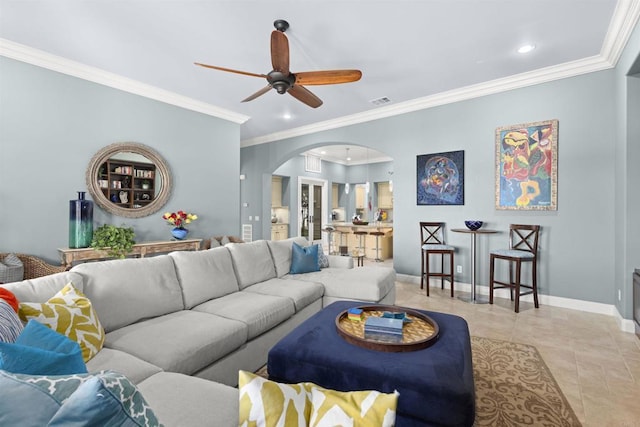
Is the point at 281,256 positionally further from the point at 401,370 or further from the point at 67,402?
the point at 67,402

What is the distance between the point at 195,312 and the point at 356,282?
1604 mm

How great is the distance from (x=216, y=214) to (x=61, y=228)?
209cm

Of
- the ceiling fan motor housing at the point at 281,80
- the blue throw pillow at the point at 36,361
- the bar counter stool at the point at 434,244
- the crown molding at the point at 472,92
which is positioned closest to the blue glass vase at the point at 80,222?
the ceiling fan motor housing at the point at 281,80

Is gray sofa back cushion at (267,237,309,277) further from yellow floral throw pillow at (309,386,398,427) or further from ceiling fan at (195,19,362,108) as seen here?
yellow floral throw pillow at (309,386,398,427)

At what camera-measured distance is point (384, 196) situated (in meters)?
10.4

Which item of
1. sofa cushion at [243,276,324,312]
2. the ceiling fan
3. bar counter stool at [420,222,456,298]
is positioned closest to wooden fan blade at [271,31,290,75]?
the ceiling fan

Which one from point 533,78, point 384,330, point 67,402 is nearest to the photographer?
point 67,402

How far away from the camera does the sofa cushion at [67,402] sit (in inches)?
21.5

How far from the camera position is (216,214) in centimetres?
534

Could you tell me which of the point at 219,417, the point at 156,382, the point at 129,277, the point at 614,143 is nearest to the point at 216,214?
the point at 129,277

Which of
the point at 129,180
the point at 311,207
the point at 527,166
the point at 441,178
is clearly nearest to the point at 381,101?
the point at 441,178

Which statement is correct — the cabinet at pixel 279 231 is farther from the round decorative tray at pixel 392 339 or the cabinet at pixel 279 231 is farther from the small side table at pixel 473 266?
the round decorative tray at pixel 392 339

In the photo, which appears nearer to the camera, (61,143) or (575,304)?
(61,143)

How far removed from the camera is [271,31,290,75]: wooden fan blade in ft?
8.23
